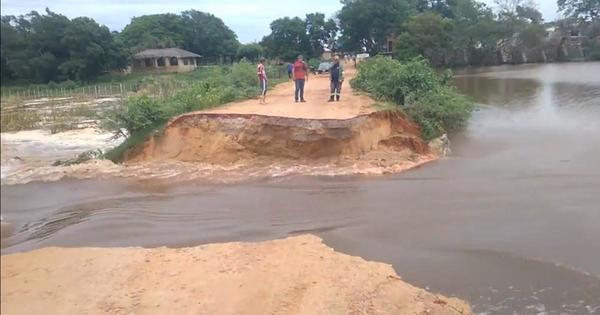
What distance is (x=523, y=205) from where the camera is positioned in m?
9.12

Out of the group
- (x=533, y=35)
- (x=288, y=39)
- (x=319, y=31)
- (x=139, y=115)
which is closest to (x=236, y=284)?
(x=139, y=115)

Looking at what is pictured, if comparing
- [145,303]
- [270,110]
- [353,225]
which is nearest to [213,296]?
[145,303]

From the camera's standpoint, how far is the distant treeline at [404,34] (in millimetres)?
51406

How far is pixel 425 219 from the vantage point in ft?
28.2

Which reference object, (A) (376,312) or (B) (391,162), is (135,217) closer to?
(A) (376,312)

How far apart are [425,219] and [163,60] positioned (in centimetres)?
5374

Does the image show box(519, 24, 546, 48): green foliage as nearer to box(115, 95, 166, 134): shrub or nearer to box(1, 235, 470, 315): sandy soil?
box(115, 95, 166, 134): shrub

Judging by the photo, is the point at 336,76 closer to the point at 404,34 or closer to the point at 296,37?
the point at 404,34

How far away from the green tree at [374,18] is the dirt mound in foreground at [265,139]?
146 feet

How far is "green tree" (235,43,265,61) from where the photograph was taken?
5898 cm

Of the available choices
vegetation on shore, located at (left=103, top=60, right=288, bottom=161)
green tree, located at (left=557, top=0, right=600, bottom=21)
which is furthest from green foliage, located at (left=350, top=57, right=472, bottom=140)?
green tree, located at (left=557, top=0, right=600, bottom=21)

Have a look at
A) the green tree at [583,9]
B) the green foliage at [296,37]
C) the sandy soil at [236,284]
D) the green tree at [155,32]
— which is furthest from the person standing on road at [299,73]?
the green tree at [583,9]

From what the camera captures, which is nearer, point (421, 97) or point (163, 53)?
point (421, 97)

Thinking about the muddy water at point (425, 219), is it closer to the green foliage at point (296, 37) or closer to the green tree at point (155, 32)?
the green foliage at point (296, 37)
